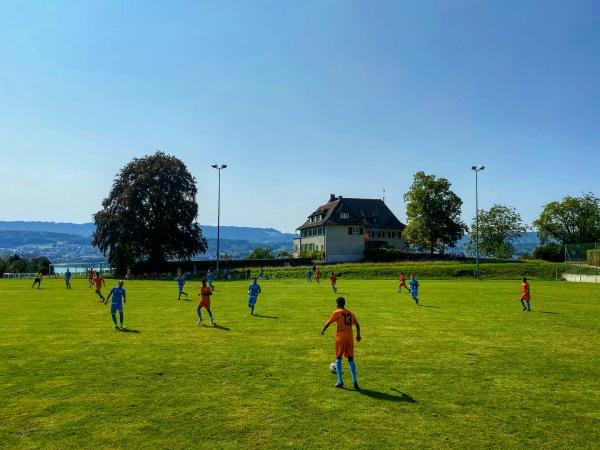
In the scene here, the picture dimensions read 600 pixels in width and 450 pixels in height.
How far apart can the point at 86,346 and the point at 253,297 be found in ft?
30.7

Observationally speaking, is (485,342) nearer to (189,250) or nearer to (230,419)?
(230,419)

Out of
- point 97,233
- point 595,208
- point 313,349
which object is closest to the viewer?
point 313,349

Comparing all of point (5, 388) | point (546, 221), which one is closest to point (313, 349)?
point (5, 388)

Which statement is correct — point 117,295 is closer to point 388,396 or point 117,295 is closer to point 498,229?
point 388,396

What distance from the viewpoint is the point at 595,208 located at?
10444cm

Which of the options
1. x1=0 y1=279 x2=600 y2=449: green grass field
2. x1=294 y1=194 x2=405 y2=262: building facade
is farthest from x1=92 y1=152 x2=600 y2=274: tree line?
x1=0 y1=279 x2=600 y2=449: green grass field

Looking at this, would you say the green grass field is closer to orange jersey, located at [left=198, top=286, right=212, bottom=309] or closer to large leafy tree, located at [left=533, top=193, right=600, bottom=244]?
orange jersey, located at [left=198, top=286, right=212, bottom=309]

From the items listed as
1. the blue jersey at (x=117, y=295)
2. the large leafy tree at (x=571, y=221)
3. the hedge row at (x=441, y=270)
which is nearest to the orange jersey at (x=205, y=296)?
the blue jersey at (x=117, y=295)

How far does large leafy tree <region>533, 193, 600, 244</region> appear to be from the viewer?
342ft

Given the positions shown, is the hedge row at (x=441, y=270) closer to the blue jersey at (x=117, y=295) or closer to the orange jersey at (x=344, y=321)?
the blue jersey at (x=117, y=295)

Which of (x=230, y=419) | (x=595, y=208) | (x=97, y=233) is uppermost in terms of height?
(x=595, y=208)

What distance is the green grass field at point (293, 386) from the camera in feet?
28.7

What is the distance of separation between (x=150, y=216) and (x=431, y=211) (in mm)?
46741

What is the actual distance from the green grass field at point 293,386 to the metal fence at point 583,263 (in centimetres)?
3682
